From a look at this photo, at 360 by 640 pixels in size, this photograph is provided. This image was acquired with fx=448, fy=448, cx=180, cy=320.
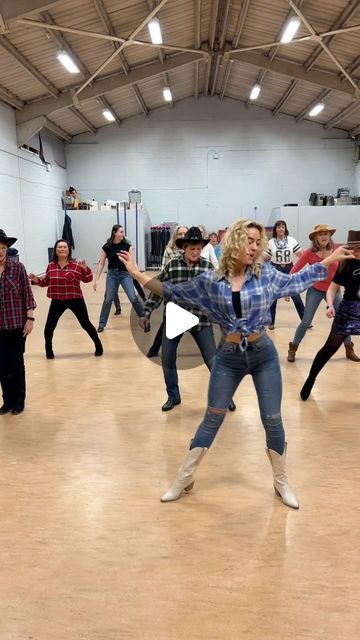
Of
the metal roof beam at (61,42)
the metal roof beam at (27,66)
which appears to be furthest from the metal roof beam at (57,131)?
the metal roof beam at (61,42)

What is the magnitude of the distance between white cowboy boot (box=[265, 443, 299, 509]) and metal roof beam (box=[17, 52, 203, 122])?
1329cm

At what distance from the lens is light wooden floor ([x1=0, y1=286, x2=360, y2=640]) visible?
5.70ft

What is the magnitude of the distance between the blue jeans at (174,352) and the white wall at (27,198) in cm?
978

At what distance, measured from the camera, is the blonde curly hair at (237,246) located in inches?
84.0

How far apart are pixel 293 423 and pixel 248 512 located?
4.16 ft

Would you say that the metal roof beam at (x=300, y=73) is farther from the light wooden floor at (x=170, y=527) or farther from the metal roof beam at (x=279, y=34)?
the light wooden floor at (x=170, y=527)

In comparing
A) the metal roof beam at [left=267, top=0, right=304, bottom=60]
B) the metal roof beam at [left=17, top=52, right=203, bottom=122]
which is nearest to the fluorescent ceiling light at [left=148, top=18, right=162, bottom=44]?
the metal roof beam at [left=17, top=52, right=203, bottom=122]

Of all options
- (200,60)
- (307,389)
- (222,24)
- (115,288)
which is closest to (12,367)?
(307,389)

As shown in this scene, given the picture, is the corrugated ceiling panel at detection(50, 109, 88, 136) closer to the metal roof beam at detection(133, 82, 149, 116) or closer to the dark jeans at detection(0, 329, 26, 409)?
the metal roof beam at detection(133, 82, 149, 116)

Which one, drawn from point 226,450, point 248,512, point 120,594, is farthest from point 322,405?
point 120,594

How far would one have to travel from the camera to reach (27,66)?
10.8m

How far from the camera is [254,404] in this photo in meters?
3.94

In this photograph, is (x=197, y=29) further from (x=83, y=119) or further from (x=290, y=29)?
(x=83, y=119)

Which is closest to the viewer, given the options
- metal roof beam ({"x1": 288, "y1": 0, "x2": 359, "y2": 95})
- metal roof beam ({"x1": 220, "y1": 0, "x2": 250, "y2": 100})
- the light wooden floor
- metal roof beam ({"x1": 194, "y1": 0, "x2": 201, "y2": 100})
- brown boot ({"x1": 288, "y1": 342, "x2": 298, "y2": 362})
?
the light wooden floor
